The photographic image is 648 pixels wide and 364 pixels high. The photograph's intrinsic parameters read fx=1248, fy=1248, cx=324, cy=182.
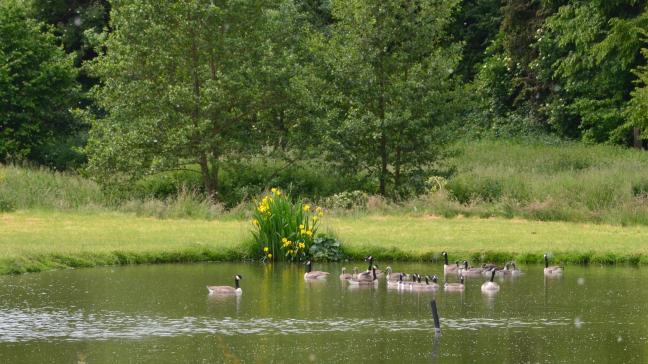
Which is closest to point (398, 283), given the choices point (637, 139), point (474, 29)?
point (637, 139)

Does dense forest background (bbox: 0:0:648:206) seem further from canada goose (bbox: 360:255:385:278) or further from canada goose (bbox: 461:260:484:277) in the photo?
canada goose (bbox: 461:260:484:277)

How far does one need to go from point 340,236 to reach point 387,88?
11.1 meters

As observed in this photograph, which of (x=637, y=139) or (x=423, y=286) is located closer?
(x=423, y=286)

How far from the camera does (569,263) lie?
29500 millimetres

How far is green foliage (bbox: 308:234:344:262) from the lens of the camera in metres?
30.6

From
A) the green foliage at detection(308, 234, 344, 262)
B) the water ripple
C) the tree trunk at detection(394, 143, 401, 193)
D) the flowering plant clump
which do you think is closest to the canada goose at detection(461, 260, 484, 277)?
the green foliage at detection(308, 234, 344, 262)

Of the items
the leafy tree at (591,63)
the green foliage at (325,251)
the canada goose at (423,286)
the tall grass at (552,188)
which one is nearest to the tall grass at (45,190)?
the tall grass at (552,188)

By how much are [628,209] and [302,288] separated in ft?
47.4

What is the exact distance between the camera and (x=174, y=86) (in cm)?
4266

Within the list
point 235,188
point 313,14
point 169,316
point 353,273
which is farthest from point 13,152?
point 169,316

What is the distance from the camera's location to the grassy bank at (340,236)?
29.5 m

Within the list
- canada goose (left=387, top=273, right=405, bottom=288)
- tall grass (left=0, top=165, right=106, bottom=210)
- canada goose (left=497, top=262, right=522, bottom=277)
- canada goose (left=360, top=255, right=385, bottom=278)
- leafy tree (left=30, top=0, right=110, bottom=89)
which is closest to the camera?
canada goose (left=387, top=273, right=405, bottom=288)

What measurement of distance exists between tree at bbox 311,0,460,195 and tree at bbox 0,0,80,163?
14.8m

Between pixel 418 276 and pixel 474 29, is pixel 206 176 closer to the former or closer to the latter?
pixel 418 276
